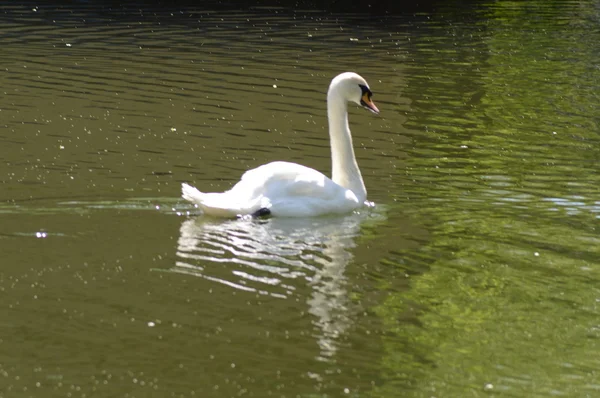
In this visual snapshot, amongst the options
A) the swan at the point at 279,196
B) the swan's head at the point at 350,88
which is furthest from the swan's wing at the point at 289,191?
the swan's head at the point at 350,88

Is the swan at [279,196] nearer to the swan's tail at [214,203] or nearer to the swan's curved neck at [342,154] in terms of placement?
the swan's tail at [214,203]

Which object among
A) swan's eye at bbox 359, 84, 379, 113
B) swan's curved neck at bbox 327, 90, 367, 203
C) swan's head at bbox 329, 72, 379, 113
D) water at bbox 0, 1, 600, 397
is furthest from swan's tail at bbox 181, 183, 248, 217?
swan's eye at bbox 359, 84, 379, 113

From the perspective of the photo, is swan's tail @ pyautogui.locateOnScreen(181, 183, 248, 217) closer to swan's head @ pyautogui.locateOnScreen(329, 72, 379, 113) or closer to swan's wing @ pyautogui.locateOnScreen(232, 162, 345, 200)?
swan's wing @ pyautogui.locateOnScreen(232, 162, 345, 200)

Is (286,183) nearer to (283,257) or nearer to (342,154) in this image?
(342,154)

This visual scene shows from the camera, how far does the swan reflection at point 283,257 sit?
24.1ft

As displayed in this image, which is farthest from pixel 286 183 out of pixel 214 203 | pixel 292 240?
pixel 292 240

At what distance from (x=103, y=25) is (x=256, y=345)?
17491mm

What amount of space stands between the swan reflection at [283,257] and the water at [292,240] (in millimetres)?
24

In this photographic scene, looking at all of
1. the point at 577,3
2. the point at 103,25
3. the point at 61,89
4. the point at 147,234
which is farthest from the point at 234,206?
the point at 577,3

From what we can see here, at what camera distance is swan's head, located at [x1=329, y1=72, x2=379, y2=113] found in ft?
33.9

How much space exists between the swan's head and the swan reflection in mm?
1218

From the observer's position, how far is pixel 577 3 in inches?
1181

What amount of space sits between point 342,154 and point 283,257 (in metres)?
2.14

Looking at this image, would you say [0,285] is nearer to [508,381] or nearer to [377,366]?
[377,366]
